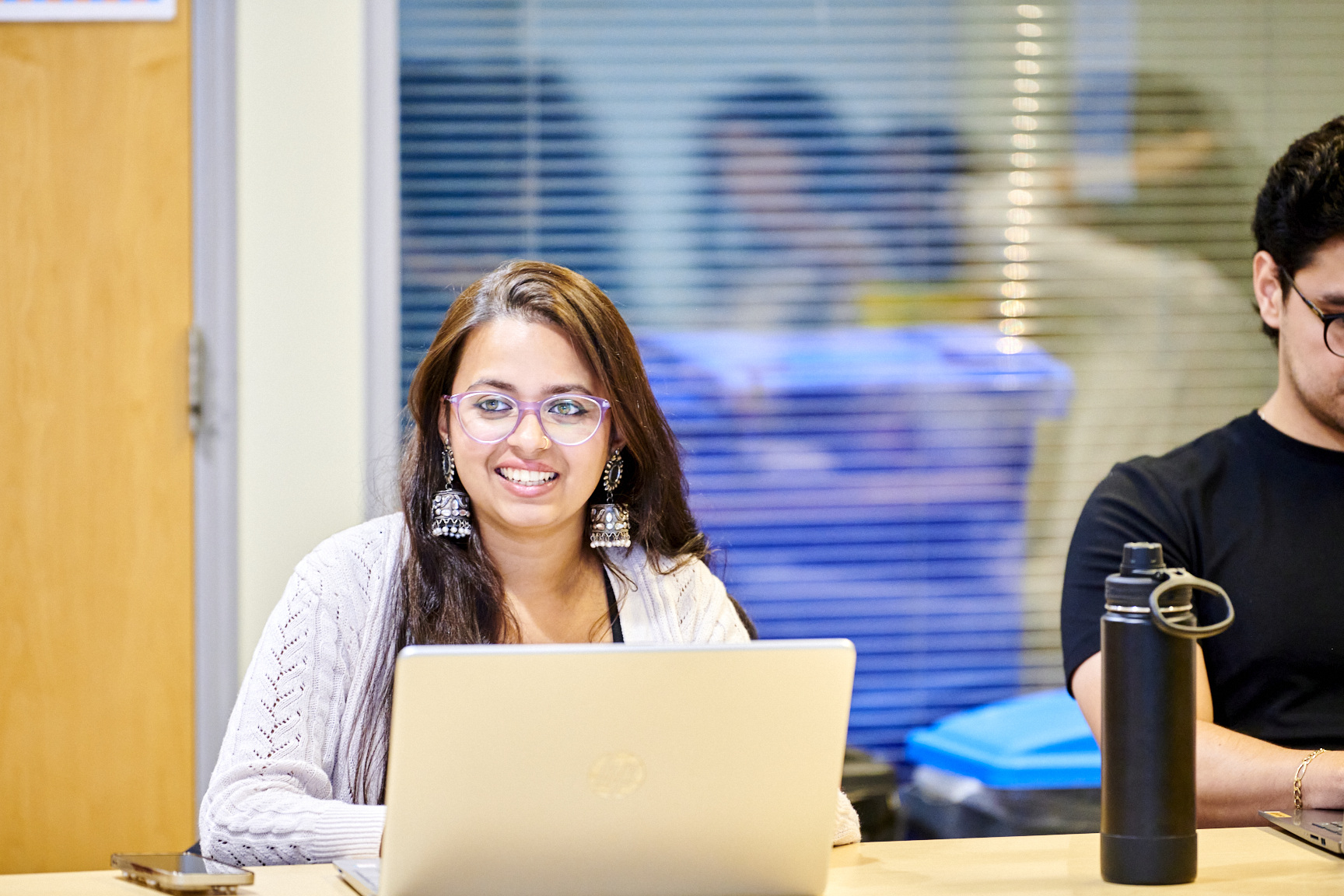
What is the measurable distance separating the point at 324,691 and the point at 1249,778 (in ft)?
3.67

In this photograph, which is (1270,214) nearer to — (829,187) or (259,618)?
(829,187)

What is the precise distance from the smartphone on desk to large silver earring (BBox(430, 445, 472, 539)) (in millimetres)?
624

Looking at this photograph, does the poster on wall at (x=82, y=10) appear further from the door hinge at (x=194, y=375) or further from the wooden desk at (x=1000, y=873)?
the wooden desk at (x=1000, y=873)

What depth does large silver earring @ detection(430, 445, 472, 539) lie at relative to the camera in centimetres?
175

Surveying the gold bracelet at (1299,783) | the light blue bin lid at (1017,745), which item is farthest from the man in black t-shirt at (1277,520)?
the light blue bin lid at (1017,745)

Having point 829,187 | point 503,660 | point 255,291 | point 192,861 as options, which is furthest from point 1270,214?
point 255,291

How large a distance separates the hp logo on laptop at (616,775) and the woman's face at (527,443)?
2.27 feet

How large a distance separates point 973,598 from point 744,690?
195 centimetres

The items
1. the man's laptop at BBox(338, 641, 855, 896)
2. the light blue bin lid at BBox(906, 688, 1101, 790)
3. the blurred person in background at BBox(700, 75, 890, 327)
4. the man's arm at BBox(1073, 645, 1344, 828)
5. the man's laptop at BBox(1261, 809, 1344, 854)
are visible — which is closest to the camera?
the man's laptop at BBox(338, 641, 855, 896)

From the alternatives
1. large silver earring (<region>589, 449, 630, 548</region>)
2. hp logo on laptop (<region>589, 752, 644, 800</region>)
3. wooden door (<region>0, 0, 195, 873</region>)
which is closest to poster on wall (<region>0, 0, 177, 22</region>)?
wooden door (<region>0, 0, 195, 873</region>)

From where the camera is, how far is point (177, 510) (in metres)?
2.57

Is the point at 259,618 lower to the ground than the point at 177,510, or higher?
lower

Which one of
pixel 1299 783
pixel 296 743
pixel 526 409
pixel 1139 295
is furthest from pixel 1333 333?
pixel 296 743

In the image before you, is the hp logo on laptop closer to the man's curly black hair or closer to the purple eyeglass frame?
the purple eyeglass frame
